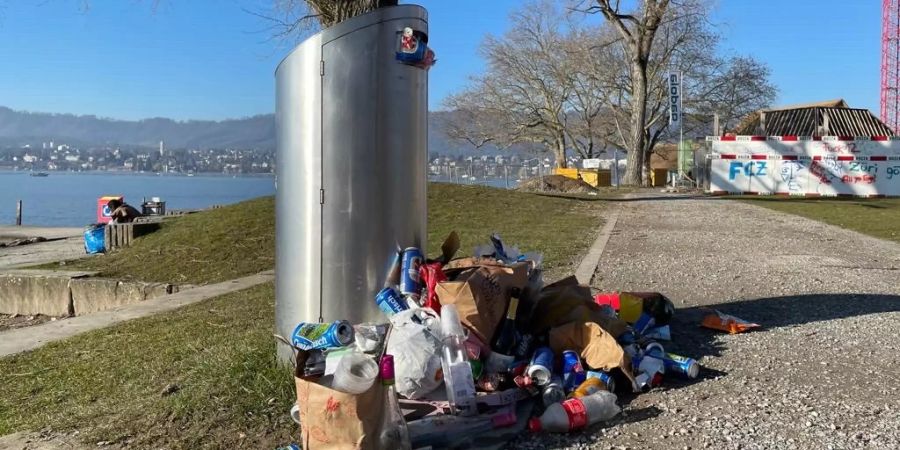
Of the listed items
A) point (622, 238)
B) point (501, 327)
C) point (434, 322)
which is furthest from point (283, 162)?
point (622, 238)

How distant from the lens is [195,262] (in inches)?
477

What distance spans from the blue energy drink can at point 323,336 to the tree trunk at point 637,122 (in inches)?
1242

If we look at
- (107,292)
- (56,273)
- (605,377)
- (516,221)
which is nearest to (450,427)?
(605,377)

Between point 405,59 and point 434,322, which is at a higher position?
point 405,59

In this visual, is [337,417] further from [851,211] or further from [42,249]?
[851,211]

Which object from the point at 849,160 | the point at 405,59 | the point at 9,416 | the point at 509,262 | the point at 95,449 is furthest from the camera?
the point at 849,160

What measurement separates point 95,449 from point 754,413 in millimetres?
3359

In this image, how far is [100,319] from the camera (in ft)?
26.7

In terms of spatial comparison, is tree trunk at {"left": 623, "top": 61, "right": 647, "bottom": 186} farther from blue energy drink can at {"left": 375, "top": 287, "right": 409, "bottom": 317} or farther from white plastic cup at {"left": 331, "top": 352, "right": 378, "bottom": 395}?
white plastic cup at {"left": 331, "top": 352, "right": 378, "bottom": 395}

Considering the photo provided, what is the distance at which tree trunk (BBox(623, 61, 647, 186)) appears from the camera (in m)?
33.6

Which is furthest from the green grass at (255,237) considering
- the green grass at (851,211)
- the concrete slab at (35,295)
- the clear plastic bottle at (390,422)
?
the clear plastic bottle at (390,422)

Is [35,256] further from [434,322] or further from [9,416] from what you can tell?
[434,322]

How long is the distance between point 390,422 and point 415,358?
55cm

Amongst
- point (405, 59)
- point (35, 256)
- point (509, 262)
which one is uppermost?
point (405, 59)
